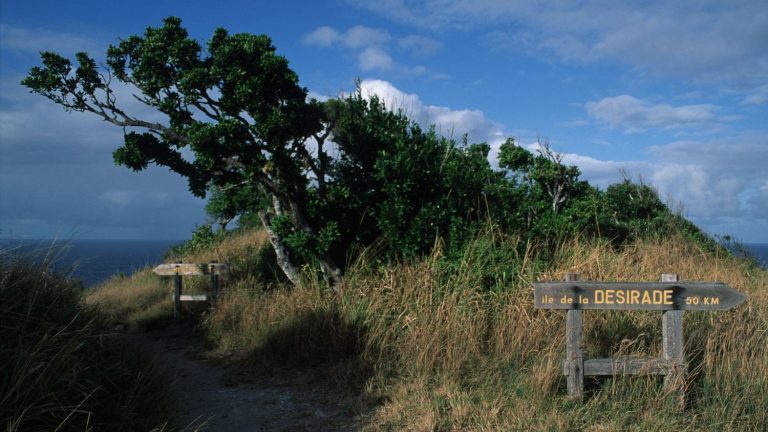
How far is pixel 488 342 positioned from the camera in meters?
7.08

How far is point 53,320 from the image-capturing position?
5434 millimetres

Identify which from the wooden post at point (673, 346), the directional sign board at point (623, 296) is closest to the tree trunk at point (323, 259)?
the directional sign board at point (623, 296)

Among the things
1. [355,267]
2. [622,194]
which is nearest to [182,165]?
[355,267]

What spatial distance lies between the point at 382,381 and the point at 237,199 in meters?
6.20

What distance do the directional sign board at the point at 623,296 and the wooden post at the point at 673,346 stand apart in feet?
0.27

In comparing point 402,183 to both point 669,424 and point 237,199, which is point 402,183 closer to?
point 237,199

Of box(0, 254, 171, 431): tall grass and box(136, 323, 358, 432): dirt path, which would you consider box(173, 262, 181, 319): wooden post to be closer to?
box(136, 323, 358, 432): dirt path

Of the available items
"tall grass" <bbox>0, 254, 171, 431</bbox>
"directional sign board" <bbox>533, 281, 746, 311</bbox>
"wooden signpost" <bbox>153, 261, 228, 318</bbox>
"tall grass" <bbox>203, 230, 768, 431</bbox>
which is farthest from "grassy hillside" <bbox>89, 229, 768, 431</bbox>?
"tall grass" <bbox>0, 254, 171, 431</bbox>

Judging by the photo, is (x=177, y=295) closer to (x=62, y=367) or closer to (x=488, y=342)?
(x=488, y=342)

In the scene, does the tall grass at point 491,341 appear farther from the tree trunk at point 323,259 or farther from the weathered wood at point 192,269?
the weathered wood at point 192,269

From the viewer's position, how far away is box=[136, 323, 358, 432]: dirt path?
600 centimetres

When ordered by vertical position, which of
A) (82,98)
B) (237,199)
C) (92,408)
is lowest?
(92,408)


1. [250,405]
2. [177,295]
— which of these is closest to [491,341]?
[250,405]

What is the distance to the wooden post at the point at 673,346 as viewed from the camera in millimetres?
5930
